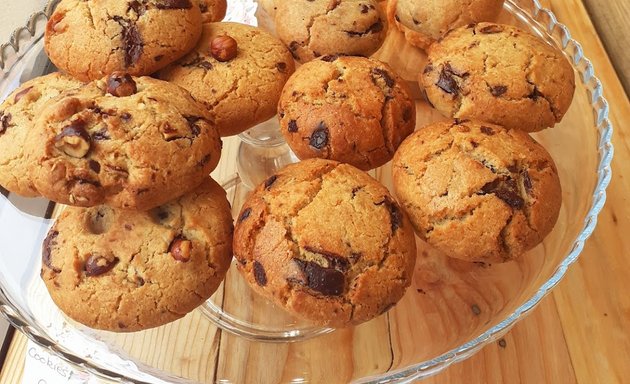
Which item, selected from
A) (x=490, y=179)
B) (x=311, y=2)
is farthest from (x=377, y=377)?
(x=311, y=2)

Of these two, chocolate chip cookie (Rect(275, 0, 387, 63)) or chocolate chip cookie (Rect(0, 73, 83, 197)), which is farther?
chocolate chip cookie (Rect(275, 0, 387, 63))

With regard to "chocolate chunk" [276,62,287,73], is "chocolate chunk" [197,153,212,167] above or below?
above

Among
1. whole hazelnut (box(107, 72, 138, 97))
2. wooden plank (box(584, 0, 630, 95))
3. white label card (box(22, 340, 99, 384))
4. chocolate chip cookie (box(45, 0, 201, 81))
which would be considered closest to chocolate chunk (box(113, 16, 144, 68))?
chocolate chip cookie (box(45, 0, 201, 81))

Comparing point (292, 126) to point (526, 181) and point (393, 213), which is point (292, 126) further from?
point (526, 181)

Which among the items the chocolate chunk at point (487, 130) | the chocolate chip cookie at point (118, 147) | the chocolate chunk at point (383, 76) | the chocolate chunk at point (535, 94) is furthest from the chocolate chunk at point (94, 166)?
the chocolate chunk at point (535, 94)

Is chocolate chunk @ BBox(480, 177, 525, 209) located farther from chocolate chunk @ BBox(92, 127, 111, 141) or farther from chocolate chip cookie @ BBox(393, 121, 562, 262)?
chocolate chunk @ BBox(92, 127, 111, 141)

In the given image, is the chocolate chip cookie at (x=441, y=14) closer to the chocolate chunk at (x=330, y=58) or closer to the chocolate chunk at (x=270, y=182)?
the chocolate chunk at (x=330, y=58)
